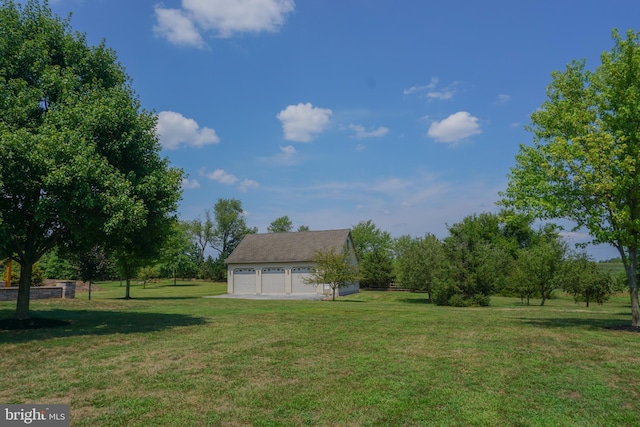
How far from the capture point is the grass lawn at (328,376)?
239 inches

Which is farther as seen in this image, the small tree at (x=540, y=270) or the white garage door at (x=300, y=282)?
the white garage door at (x=300, y=282)

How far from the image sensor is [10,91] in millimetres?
13734

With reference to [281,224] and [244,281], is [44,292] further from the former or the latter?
[281,224]

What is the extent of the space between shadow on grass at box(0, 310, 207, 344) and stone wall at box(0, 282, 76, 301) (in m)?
6.69

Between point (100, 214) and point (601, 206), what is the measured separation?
56.7 ft

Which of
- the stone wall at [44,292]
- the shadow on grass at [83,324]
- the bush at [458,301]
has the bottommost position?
the bush at [458,301]

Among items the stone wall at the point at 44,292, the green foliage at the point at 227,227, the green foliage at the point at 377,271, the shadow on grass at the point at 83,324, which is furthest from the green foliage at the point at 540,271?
the green foliage at the point at 227,227

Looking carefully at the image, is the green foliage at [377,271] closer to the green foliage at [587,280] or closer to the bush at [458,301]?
the bush at [458,301]

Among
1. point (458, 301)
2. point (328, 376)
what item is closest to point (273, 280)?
point (458, 301)

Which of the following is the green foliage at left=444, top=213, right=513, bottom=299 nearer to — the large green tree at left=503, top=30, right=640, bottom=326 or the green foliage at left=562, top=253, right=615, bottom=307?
the green foliage at left=562, top=253, right=615, bottom=307

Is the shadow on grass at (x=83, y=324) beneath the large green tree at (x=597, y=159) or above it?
beneath

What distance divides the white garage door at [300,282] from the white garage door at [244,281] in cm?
457

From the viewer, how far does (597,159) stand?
1461 centimetres

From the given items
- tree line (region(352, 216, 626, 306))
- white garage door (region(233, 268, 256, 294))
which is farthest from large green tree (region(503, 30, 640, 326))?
white garage door (region(233, 268, 256, 294))
